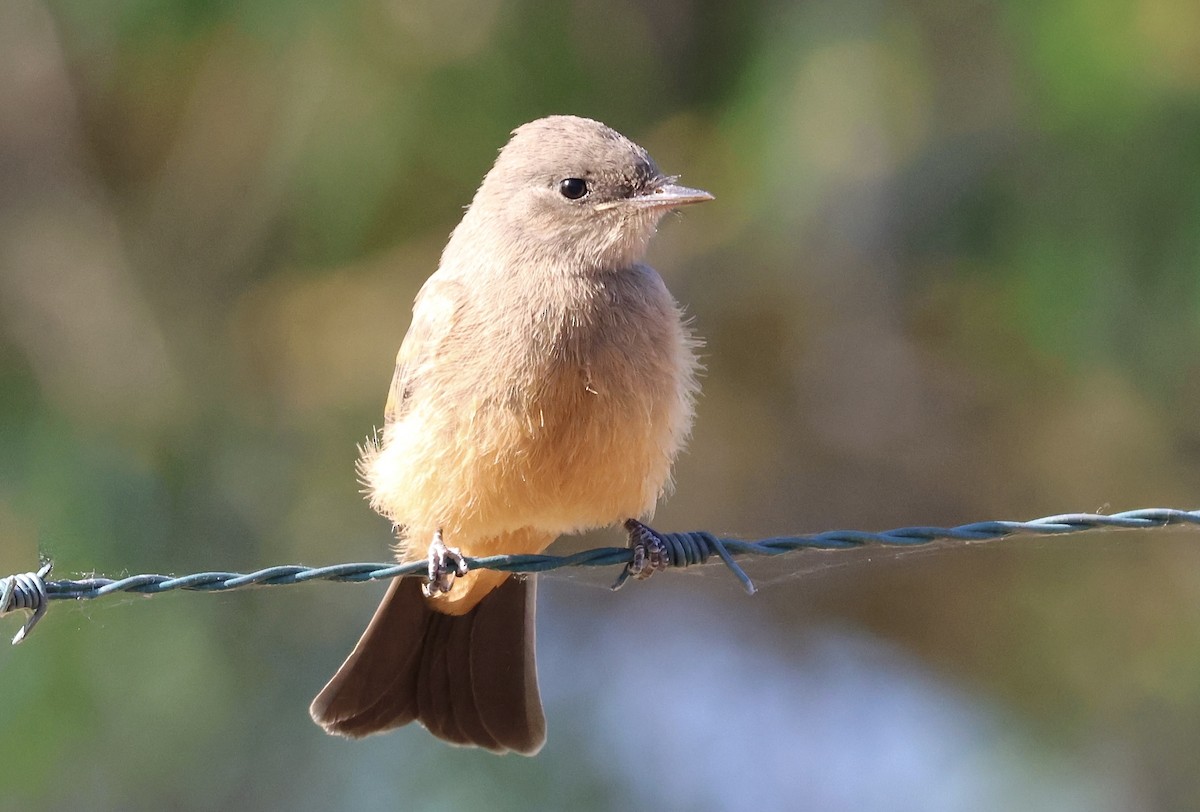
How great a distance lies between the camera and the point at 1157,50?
620cm

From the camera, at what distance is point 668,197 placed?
4633 mm

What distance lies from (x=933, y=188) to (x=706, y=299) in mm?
1201

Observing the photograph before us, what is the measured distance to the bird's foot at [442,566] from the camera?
4.18 m

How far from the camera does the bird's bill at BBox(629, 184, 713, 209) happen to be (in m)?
4.57

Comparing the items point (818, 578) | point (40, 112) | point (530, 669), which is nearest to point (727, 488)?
point (818, 578)

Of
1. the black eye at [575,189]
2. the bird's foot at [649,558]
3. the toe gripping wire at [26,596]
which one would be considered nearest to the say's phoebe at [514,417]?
the black eye at [575,189]

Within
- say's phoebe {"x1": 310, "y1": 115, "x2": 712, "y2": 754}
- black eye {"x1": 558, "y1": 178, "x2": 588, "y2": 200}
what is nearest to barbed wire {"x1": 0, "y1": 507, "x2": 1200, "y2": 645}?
say's phoebe {"x1": 310, "y1": 115, "x2": 712, "y2": 754}

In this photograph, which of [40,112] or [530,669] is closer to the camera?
[530,669]

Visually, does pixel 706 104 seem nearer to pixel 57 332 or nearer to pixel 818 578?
pixel 818 578

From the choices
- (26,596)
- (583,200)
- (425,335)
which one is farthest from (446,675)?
(26,596)

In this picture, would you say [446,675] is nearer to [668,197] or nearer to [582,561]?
[582,561]

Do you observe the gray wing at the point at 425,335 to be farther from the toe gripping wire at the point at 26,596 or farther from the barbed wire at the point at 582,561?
the toe gripping wire at the point at 26,596

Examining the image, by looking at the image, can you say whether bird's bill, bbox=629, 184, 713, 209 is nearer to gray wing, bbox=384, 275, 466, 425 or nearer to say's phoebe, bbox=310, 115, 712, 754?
say's phoebe, bbox=310, 115, 712, 754

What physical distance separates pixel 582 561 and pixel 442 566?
687 mm
